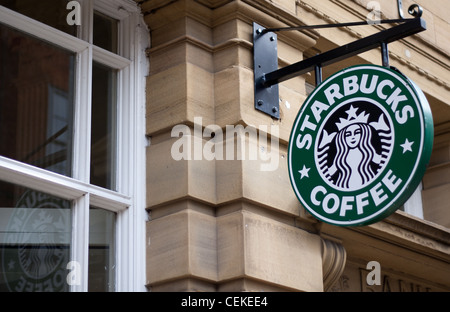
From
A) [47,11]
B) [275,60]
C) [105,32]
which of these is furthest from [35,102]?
[275,60]

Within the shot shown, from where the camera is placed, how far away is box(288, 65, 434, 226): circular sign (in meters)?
5.05

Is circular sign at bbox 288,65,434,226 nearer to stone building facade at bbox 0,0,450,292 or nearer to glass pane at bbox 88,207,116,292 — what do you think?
stone building facade at bbox 0,0,450,292

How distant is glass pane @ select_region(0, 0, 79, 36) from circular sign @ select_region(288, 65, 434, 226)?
5.36 feet

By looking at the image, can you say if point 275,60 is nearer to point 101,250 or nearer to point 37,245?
point 101,250

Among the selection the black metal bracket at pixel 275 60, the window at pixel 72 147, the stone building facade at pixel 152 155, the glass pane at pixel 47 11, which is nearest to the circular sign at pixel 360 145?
the black metal bracket at pixel 275 60

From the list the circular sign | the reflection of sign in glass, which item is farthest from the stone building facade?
the circular sign

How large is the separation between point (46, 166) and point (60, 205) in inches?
9.7

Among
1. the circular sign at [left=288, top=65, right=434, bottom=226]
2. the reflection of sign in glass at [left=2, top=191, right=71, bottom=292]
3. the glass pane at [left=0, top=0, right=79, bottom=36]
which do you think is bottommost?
the reflection of sign in glass at [left=2, top=191, right=71, bottom=292]

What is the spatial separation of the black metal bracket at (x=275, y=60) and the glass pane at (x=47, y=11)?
1.22m

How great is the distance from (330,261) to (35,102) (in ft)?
7.22

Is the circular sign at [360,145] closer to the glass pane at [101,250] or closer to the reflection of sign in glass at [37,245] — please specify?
the glass pane at [101,250]

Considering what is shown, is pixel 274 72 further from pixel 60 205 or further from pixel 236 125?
pixel 60 205

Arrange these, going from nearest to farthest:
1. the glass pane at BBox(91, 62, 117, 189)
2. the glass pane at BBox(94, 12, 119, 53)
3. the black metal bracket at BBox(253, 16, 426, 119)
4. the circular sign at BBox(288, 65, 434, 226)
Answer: the circular sign at BBox(288, 65, 434, 226)
the black metal bracket at BBox(253, 16, 426, 119)
the glass pane at BBox(91, 62, 117, 189)
the glass pane at BBox(94, 12, 119, 53)

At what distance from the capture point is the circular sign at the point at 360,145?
505 cm
